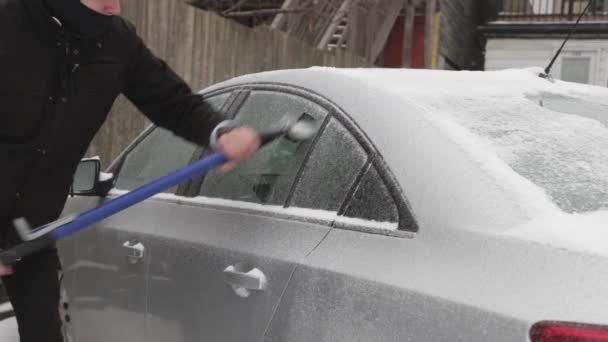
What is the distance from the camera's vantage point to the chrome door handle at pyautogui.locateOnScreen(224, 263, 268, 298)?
2.10 m

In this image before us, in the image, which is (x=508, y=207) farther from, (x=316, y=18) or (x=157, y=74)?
(x=316, y=18)

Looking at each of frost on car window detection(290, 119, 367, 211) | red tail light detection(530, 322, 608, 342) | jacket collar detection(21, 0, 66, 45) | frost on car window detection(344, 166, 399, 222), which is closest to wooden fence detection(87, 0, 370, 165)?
jacket collar detection(21, 0, 66, 45)

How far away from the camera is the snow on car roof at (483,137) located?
1743mm

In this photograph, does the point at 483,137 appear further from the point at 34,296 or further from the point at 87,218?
the point at 34,296

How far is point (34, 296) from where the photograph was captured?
2.27 metres

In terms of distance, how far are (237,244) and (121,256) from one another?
711 mm

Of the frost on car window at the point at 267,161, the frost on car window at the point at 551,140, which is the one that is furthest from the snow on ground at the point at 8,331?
the frost on car window at the point at 551,140

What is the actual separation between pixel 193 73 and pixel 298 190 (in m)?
4.71

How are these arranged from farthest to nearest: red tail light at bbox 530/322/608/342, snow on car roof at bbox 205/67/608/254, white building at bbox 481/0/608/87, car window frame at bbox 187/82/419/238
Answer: white building at bbox 481/0/608/87, car window frame at bbox 187/82/419/238, snow on car roof at bbox 205/67/608/254, red tail light at bbox 530/322/608/342

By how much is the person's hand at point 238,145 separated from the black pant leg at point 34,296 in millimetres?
661

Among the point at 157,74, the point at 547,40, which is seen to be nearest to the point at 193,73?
the point at 157,74

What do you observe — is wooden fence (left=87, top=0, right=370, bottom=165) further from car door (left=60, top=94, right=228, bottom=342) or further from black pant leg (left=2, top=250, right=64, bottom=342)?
black pant leg (left=2, top=250, right=64, bottom=342)

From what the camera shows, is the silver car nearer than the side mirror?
Yes

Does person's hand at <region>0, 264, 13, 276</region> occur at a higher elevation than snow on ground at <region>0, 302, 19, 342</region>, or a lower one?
higher
